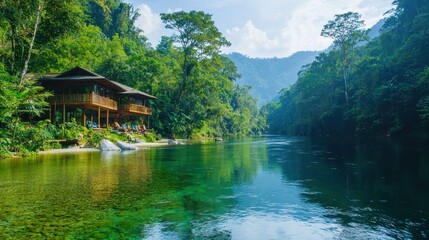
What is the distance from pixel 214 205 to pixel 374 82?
4024 cm

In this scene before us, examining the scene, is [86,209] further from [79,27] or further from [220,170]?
[79,27]

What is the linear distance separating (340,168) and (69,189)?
10.8 meters

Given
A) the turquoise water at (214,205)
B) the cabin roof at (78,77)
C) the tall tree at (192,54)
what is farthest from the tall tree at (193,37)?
the turquoise water at (214,205)

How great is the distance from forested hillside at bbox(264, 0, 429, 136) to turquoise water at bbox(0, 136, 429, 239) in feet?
72.3

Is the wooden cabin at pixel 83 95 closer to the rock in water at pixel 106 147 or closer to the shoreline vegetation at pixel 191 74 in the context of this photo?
the shoreline vegetation at pixel 191 74

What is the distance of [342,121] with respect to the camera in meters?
56.6

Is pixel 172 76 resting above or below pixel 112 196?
above

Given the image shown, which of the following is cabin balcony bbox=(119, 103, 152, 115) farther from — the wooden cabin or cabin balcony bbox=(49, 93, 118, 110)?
cabin balcony bbox=(49, 93, 118, 110)

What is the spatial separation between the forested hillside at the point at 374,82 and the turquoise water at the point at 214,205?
22.0 metres

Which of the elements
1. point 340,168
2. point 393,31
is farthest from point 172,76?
point 340,168

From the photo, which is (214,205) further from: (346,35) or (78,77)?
(346,35)

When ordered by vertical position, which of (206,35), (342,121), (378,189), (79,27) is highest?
(206,35)

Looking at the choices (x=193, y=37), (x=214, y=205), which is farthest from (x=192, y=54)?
(x=214, y=205)

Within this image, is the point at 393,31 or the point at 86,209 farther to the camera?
the point at 393,31
